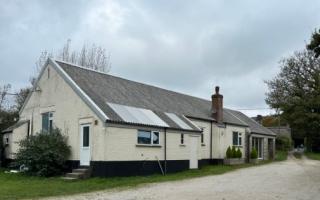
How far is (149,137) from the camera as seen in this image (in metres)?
27.0

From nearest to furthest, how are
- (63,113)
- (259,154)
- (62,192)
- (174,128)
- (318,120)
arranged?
(62,192)
(63,113)
(174,128)
(259,154)
(318,120)

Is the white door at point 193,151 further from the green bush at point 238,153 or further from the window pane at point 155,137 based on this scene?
the green bush at point 238,153

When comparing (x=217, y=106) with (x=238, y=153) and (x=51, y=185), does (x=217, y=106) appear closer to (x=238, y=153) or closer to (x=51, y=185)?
(x=238, y=153)

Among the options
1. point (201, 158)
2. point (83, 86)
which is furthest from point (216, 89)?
point (83, 86)

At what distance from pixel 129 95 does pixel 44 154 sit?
7.53m

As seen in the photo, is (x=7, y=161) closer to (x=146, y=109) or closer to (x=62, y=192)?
(x=146, y=109)

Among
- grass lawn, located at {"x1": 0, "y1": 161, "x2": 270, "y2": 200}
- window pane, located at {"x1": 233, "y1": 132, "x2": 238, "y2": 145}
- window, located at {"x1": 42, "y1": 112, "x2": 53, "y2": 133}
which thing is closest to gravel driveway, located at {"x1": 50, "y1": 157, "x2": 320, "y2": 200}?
grass lawn, located at {"x1": 0, "y1": 161, "x2": 270, "y2": 200}

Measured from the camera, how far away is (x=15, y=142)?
30.8m

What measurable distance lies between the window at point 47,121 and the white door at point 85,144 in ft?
10.2

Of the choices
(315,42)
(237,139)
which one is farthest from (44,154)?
(237,139)

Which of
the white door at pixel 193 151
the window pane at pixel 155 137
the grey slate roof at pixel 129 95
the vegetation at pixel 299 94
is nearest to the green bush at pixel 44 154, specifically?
the grey slate roof at pixel 129 95

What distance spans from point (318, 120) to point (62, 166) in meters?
41.5

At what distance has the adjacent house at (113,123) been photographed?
24391 millimetres

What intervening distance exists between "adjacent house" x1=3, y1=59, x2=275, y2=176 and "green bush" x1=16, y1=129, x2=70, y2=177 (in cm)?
58
